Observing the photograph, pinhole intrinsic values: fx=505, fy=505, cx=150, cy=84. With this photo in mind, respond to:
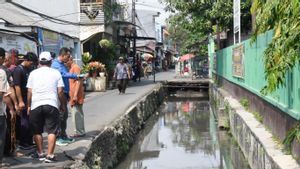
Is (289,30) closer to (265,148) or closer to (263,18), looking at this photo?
(263,18)

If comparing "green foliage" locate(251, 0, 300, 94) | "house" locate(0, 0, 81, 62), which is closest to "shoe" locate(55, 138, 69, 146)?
"house" locate(0, 0, 81, 62)

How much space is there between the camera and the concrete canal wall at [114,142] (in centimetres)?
856

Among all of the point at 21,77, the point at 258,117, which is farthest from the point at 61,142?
the point at 258,117

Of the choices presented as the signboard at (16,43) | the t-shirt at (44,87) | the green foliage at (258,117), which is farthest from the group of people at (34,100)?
the signboard at (16,43)

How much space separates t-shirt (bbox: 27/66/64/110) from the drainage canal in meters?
3.70

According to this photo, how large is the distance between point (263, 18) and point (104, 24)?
23.0 metres

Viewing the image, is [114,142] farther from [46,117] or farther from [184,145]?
[184,145]

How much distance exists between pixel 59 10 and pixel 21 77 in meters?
16.7

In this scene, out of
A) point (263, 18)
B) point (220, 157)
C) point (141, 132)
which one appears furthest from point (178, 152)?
point (263, 18)

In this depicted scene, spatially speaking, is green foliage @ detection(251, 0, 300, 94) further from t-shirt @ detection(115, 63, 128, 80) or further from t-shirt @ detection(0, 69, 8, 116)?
t-shirt @ detection(115, 63, 128, 80)

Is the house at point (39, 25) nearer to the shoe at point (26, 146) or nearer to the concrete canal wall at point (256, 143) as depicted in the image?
the shoe at point (26, 146)

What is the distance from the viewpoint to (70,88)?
9594 mm

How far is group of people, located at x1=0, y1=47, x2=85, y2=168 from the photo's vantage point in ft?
24.5

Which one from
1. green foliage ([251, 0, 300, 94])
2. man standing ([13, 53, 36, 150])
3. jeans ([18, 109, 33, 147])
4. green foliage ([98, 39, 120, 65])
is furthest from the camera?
green foliage ([98, 39, 120, 65])
